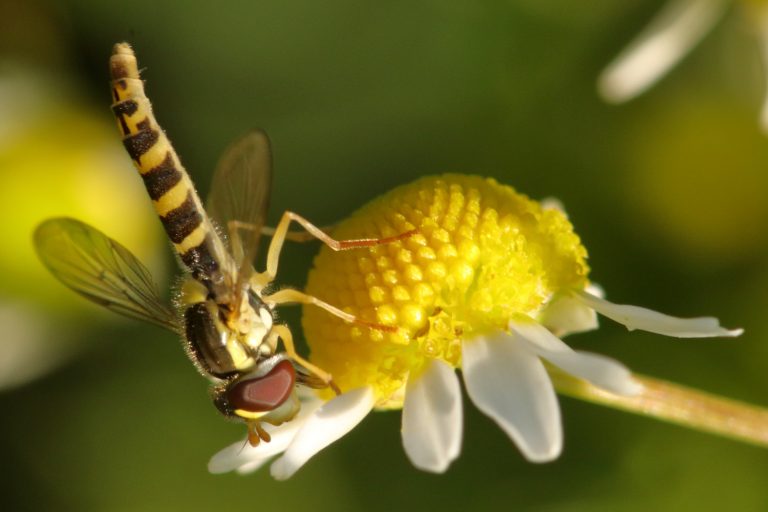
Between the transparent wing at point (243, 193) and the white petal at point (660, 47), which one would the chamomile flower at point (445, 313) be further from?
the white petal at point (660, 47)

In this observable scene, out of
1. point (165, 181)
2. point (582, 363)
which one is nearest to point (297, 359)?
point (165, 181)

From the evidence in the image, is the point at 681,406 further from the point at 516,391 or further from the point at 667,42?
the point at 667,42

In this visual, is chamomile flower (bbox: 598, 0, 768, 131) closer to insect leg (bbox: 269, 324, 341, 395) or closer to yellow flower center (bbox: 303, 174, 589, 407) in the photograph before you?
yellow flower center (bbox: 303, 174, 589, 407)

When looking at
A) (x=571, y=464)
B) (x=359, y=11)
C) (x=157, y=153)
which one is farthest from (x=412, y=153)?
(x=157, y=153)

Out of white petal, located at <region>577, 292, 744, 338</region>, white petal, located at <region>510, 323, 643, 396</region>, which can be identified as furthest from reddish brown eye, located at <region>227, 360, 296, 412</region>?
white petal, located at <region>577, 292, 744, 338</region>

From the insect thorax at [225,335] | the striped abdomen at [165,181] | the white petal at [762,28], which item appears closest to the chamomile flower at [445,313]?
the insect thorax at [225,335]
